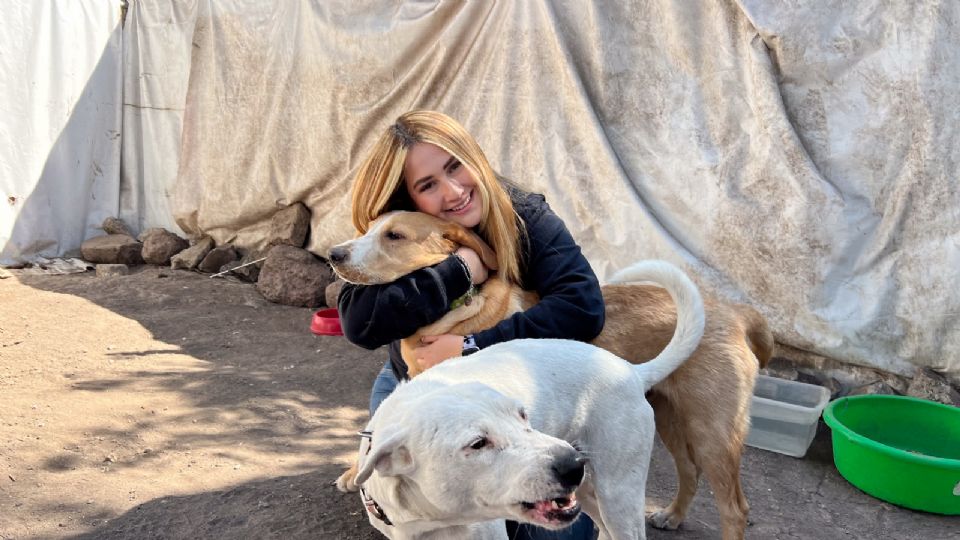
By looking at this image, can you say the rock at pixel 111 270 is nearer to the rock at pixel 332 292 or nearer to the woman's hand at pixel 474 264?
the rock at pixel 332 292

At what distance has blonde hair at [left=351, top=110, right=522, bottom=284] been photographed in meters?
2.68

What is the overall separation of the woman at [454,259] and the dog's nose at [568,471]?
1018mm

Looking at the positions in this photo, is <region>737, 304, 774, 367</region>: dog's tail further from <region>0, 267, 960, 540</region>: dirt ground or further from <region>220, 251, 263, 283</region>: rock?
<region>220, 251, 263, 283</region>: rock

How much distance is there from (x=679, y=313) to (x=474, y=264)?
2.52ft

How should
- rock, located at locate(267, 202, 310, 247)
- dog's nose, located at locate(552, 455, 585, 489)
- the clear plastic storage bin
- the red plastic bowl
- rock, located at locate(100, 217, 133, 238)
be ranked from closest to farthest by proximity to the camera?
1. dog's nose, located at locate(552, 455, 585, 489)
2. the clear plastic storage bin
3. the red plastic bowl
4. rock, located at locate(267, 202, 310, 247)
5. rock, located at locate(100, 217, 133, 238)

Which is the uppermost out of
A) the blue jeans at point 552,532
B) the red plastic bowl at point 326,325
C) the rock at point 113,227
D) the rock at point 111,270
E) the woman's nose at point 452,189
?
the woman's nose at point 452,189

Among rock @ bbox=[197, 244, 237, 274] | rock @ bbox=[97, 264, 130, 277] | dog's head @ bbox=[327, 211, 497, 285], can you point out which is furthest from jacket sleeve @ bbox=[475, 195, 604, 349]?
rock @ bbox=[97, 264, 130, 277]

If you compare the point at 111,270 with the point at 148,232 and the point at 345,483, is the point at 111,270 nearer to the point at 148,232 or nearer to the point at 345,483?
the point at 148,232

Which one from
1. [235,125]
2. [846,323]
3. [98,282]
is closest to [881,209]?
[846,323]

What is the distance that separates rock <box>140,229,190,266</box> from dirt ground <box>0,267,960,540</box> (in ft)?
5.74

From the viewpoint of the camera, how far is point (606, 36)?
511 cm

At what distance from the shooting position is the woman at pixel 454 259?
2.64m

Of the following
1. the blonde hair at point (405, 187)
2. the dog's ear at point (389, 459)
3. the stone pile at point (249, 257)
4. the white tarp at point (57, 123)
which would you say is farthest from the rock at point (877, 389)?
the white tarp at point (57, 123)

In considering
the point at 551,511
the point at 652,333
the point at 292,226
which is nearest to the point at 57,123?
the point at 292,226
